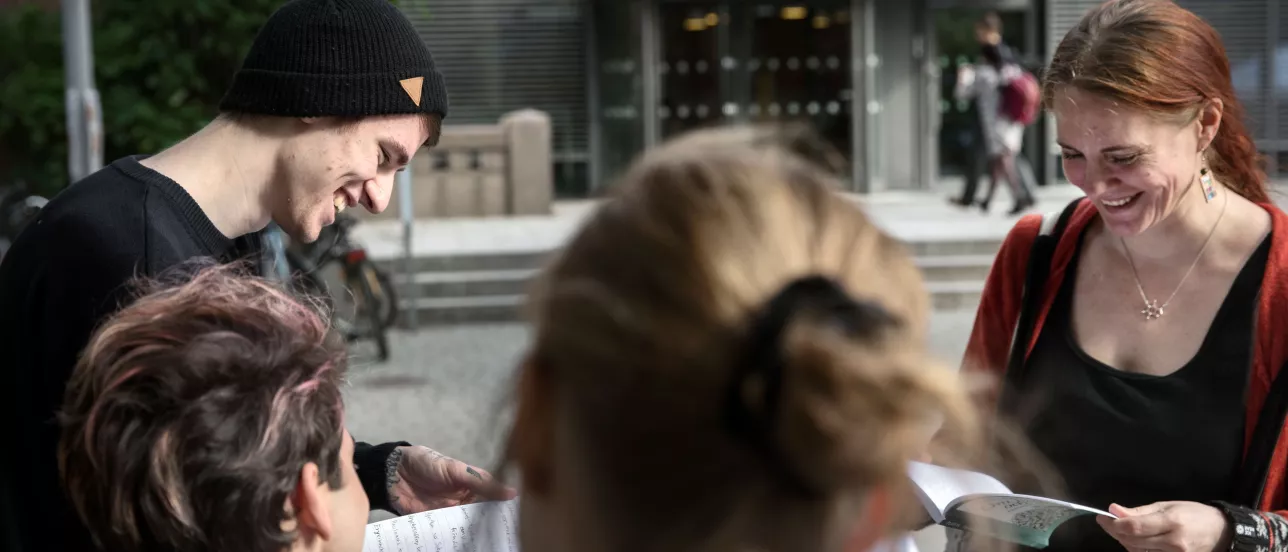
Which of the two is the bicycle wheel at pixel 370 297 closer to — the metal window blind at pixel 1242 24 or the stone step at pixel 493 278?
the stone step at pixel 493 278

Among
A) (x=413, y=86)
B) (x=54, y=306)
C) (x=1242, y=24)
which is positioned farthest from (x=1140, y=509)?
(x=1242, y=24)

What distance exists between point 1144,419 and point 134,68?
12674 millimetres

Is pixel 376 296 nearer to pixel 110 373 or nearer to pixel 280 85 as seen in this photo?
pixel 280 85

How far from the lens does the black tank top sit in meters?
2.30

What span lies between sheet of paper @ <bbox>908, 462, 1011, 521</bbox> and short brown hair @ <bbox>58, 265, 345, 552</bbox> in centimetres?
82

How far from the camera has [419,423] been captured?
7840 mm

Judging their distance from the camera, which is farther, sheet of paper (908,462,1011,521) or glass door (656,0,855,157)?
glass door (656,0,855,157)

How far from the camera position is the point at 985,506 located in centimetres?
195

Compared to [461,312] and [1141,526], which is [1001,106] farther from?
[1141,526]

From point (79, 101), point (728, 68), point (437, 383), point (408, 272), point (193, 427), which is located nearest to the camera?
point (193, 427)

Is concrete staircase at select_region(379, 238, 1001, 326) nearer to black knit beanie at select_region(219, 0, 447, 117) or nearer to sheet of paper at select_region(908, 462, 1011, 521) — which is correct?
black knit beanie at select_region(219, 0, 447, 117)

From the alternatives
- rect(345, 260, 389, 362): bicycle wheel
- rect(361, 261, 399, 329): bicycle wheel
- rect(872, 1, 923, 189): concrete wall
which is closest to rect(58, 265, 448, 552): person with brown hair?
rect(345, 260, 389, 362): bicycle wheel

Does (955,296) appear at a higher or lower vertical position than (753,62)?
lower

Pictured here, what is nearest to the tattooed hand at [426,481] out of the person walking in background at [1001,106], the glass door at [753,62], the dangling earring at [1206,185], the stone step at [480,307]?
the dangling earring at [1206,185]
